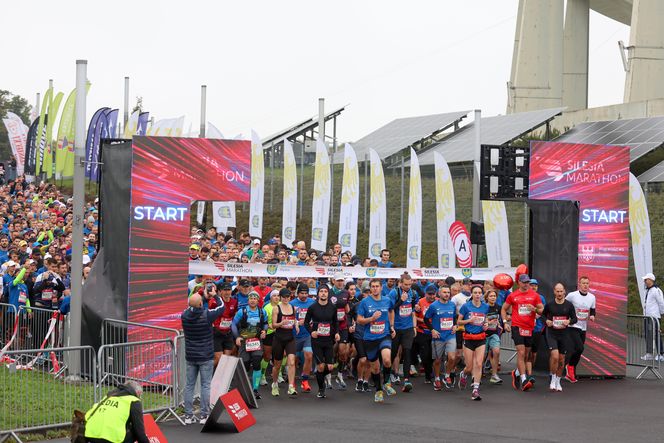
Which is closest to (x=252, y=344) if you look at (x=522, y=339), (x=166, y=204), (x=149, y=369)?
(x=149, y=369)

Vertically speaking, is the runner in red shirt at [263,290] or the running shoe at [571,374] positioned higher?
the runner in red shirt at [263,290]

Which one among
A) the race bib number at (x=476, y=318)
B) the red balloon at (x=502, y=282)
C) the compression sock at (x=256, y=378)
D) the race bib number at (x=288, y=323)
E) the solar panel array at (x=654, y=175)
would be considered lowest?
the compression sock at (x=256, y=378)

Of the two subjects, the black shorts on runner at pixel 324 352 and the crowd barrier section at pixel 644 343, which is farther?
the crowd barrier section at pixel 644 343

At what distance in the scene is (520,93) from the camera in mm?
45562

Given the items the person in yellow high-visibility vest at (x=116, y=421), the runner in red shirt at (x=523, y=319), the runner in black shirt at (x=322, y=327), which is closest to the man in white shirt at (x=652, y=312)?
the runner in red shirt at (x=523, y=319)

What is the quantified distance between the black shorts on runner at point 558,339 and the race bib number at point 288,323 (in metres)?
4.32

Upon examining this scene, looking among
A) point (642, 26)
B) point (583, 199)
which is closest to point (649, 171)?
point (642, 26)

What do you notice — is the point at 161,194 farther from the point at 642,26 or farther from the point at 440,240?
the point at 642,26

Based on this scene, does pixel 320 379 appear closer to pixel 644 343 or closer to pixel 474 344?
pixel 474 344

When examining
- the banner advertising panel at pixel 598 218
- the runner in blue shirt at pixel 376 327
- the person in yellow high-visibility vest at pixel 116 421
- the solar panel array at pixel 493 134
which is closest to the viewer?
the person in yellow high-visibility vest at pixel 116 421

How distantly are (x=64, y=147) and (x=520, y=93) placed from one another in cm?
1975

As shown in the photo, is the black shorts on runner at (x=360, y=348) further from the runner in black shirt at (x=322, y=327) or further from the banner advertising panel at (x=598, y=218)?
the banner advertising panel at (x=598, y=218)

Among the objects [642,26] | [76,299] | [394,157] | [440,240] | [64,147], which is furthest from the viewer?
[64,147]

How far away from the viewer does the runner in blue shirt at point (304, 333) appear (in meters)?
17.5
